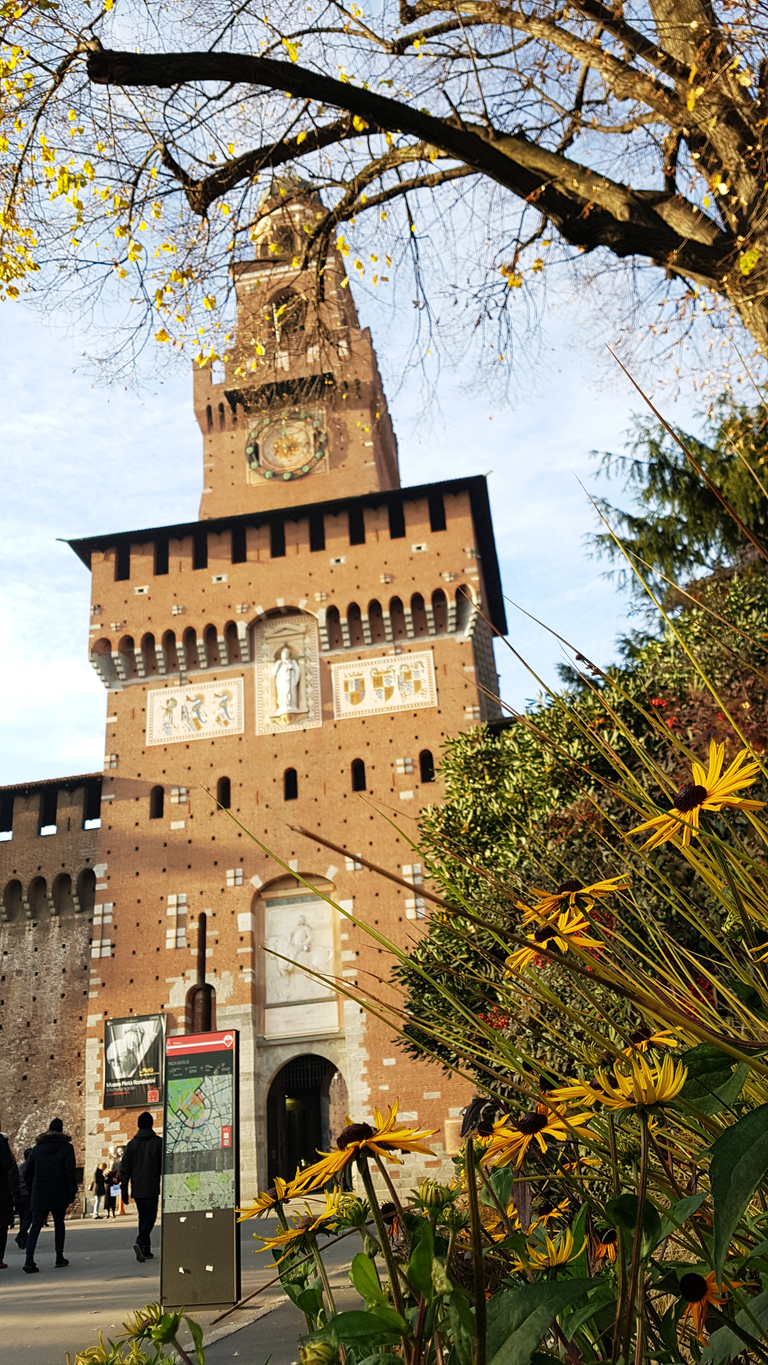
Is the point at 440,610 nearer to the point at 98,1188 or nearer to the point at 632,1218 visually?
the point at 98,1188

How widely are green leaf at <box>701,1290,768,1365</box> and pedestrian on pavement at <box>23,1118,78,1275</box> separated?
9352 millimetres

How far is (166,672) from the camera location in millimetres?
22953

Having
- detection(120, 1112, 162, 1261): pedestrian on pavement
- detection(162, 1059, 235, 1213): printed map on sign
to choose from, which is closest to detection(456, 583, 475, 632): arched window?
detection(120, 1112, 162, 1261): pedestrian on pavement

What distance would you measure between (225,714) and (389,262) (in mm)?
16197

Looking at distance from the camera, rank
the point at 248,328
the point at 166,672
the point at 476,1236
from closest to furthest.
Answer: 1. the point at 476,1236
2. the point at 248,328
3. the point at 166,672

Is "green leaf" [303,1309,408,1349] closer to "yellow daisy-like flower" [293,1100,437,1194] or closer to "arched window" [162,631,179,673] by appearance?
"yellow daisy-like flower" [293,1100,437,1194]

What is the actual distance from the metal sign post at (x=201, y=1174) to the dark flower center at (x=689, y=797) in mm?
5753

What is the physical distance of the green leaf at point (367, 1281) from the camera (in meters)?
0.94

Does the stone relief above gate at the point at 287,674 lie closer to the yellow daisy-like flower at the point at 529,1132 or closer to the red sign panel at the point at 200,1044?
the red sign panel at the point at 200,1044

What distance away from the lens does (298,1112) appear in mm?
25062

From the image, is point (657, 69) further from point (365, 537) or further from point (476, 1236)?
point (365, 537)

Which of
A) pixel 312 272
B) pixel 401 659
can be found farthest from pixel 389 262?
pixel 401 659

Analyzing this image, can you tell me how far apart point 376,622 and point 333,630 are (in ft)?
3.18

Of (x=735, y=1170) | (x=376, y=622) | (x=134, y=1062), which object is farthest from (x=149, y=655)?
(x=735, y=1170)
